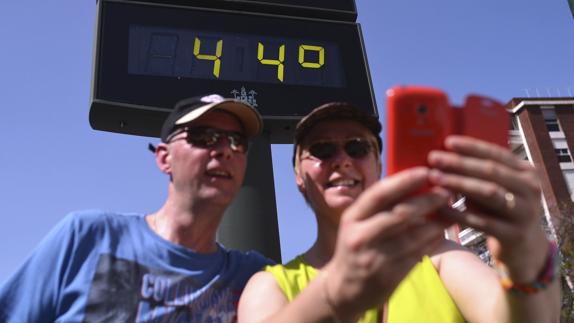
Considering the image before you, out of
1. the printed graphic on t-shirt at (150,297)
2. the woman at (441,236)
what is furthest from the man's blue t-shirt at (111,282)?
the woman at (441,236)

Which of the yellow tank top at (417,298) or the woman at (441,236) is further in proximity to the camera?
the yellow tank top at (417,298)

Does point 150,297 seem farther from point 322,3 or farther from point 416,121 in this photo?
point 322,3

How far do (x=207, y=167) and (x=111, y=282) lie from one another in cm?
60

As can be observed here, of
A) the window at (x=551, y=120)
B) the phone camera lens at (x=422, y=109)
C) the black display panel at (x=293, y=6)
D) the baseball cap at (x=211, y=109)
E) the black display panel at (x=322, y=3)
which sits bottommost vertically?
the phone camera lens at (x=422, y=109)

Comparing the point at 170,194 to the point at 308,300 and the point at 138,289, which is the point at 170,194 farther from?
the point at 308,300

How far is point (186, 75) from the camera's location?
4.91 m

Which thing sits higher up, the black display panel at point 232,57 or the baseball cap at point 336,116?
the black display panel at point 232,57

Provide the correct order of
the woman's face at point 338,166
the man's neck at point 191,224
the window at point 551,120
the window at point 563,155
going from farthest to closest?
the window at point 551,120
the window at point 563,155
the man's neck at point 191,224
the woman's face at point 338,166

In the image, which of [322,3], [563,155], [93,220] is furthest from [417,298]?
[563,155]

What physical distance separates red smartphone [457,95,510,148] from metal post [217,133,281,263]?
354 cm

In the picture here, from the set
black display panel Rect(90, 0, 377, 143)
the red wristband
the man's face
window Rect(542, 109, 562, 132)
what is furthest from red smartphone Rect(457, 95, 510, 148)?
window Rect(542, 109, 562, 132)

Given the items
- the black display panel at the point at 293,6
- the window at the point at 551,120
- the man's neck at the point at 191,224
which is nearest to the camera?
the man's neck at the point at 191,224

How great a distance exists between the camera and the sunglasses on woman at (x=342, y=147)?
188 cm

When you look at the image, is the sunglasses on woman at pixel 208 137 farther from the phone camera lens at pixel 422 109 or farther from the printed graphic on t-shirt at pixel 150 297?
the phone camera lens at pixel 422 109
